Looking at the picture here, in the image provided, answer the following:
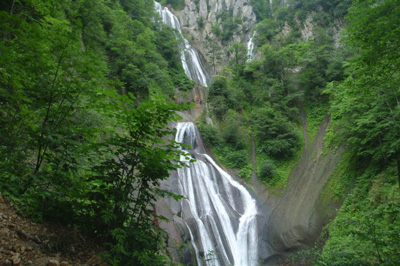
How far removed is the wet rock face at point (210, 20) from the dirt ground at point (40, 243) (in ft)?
127

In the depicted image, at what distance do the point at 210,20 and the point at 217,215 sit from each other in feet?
145

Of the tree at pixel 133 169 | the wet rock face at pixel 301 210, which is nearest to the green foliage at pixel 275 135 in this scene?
the wet rock face at pixel 301 210

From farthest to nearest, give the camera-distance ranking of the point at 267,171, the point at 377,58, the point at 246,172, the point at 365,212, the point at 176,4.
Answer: the point at 176,4, the point at 246,172, the point at 267,171, the point at 365,212, the point at 377,58

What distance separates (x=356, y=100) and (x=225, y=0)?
4531 cm

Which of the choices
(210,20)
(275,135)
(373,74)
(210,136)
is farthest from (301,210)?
(210,20)

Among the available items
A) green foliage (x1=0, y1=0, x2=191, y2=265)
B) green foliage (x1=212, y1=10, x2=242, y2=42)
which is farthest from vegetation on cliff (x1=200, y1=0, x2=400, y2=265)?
green foliage (x1=212, y1=10, x2=242, y2=42)

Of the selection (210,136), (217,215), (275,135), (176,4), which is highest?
(176,4)

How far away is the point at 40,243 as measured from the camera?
2578 millimetres

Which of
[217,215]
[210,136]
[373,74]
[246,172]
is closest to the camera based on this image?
[373,74]

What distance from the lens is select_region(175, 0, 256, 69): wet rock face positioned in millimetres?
41344

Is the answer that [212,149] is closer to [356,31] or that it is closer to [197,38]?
[356,31]

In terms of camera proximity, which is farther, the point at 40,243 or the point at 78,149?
the point at 78,149

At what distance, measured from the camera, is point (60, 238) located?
270 centimetres

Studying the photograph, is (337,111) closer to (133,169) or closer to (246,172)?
(246,172)
